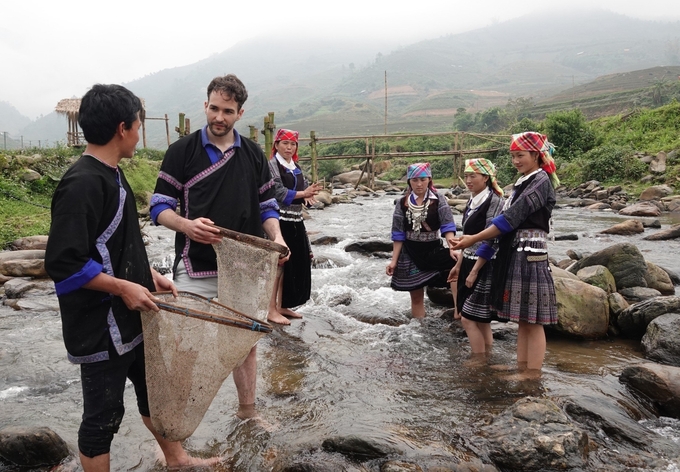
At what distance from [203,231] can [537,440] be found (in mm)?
2136

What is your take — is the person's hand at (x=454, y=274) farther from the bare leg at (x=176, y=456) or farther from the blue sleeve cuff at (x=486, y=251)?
the bare leg at (x=176, y=456)

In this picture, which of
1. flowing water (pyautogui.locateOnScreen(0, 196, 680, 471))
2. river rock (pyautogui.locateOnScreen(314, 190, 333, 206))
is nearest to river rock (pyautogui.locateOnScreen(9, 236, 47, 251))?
flowing water (pyautogui.locateOnScreen(0, 196, 680, 471))

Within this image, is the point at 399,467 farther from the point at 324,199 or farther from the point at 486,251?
the point at 324,199

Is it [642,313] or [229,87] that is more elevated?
[229,87]

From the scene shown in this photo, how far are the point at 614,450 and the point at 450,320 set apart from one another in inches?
115

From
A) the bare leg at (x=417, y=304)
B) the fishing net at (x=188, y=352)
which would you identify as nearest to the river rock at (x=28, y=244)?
the bare leg at (x=417, y=304)

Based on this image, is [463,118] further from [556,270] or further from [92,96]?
[92,96]

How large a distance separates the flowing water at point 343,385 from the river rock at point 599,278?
1.00 meters

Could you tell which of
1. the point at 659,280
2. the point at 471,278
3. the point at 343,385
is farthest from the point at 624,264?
the point at 343,385

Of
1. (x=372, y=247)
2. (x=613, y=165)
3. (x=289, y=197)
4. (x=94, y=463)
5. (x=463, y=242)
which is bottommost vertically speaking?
(x=372, y=247)

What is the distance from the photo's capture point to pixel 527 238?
4102 millimetres

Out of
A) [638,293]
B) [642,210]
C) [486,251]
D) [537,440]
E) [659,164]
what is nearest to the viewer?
[537,440]

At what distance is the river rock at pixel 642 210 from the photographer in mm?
14202

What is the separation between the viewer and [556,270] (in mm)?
6273
